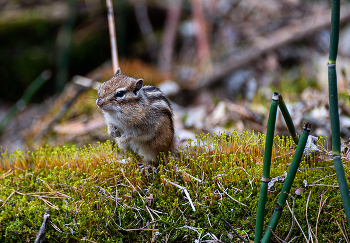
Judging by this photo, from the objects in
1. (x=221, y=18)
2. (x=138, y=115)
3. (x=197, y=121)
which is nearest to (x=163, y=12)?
(x=221, y=18)

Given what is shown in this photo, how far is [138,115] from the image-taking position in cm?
283

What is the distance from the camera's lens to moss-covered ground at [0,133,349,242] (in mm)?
2207

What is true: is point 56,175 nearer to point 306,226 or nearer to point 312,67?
point 306,226

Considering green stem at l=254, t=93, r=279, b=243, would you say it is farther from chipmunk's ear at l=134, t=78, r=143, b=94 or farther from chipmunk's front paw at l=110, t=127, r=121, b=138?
chipmunk's front paw at l=110, t=127, r=121, b=138

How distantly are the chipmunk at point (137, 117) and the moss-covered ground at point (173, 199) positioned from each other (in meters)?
0.19

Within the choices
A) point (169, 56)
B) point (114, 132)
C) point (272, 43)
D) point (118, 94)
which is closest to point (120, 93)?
point (118, 94)

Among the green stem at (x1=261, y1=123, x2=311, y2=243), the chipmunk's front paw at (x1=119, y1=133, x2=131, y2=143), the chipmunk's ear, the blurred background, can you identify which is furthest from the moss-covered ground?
the blurred background

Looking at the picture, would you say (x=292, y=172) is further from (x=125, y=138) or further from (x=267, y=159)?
(x=125, y=138)

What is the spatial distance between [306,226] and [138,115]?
168 centimetres

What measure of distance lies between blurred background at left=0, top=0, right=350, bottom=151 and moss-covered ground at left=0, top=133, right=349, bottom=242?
7.55 ft

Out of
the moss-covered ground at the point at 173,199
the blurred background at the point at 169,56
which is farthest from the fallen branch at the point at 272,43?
the moss-covered ground at the point at 173,199

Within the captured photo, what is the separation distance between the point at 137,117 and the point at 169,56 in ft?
21.0

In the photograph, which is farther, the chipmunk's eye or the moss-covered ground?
the chipmunk's eye

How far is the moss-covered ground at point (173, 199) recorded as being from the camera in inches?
86.9
